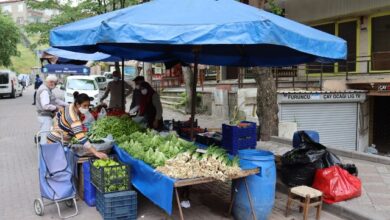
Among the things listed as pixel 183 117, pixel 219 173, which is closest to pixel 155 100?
pixel 219 173

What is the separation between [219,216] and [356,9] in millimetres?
13723

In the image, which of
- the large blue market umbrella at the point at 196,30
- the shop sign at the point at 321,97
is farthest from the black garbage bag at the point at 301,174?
the shop sign at the point at 321,97

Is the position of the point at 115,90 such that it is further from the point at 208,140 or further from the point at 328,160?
the point at 328,160

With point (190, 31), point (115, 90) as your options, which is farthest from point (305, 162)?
point (115, 90)

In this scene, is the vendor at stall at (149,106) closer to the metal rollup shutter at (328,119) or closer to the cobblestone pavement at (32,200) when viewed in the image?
the cobblestone pavement at (32,200)

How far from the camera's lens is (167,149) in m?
5.43

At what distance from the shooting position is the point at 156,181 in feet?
16.0

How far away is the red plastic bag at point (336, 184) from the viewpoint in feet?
19.1

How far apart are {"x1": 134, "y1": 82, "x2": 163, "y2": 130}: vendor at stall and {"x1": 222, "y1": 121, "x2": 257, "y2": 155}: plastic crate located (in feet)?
8.21

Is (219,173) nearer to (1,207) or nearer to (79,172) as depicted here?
(79,172)

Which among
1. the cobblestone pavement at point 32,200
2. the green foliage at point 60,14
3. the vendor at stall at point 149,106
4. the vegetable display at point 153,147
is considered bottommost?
the cobblestone pavement at point 32,200

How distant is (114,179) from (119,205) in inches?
13.7

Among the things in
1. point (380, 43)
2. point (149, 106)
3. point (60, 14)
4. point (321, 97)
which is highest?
point (60, 14)

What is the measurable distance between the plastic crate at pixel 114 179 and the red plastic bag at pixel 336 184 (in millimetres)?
2782
